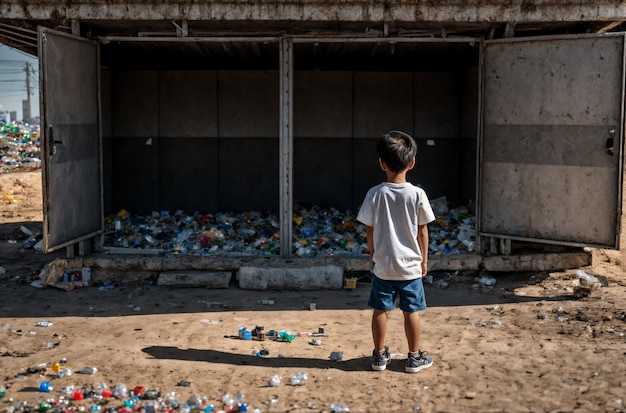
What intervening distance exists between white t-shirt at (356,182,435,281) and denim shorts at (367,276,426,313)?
0.06m

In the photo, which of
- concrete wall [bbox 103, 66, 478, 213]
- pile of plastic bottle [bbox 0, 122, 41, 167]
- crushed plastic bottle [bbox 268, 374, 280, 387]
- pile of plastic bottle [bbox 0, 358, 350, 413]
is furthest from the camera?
pile of plastic bottle [bbox 0, 122, 41, 167]

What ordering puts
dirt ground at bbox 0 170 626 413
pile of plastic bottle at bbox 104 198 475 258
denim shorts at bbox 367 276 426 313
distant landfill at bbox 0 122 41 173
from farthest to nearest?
distant landfill at bbox 0 122 41 173
pile of plastic bottle at bbox 104 198 475 258
denim shorts at bbox 367 276 426 313
dirt ground at bbox 0 170 626 413

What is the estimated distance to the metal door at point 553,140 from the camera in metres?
7.59

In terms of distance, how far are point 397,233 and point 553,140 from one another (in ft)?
11.6

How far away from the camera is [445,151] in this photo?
12.3 meters

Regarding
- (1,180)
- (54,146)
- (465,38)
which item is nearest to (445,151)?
(465,38)

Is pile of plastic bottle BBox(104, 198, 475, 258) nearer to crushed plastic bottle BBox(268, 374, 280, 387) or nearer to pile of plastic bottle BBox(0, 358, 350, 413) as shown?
crushed plastic bottle BBox(268, 374, 280, 387)

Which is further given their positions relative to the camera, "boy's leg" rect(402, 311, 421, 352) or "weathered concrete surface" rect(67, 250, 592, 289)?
"weathered concrete surface" rect(67, 250, 592, 289)

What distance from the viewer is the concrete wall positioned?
39.6 feet

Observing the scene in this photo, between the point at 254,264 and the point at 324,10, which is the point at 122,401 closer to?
the point at 254,264

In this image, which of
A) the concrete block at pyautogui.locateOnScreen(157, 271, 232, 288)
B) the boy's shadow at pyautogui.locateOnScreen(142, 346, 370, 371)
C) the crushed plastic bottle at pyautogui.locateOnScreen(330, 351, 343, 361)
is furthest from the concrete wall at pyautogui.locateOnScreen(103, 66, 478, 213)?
the crushed plastic bottle at pyautogui.locateOnScreen(330, 351, 343, 361)

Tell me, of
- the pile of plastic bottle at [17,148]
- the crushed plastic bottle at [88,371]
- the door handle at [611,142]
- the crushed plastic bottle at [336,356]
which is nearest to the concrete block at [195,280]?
the crushed plastic bottle at [336,356]

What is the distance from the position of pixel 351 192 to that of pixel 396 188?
712cm

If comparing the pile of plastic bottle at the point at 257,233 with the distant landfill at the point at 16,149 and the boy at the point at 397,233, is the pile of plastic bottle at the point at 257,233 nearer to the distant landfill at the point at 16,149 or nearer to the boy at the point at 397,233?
the boy at the point at 397,233
